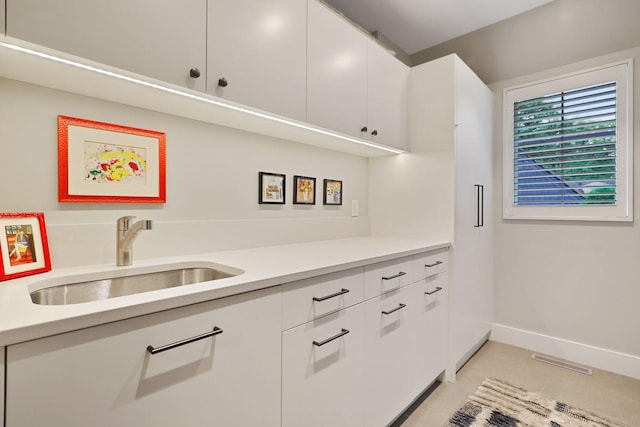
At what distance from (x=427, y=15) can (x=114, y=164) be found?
2.55m

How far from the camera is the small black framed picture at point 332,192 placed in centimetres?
226

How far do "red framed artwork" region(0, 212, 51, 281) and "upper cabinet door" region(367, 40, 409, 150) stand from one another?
164 cm

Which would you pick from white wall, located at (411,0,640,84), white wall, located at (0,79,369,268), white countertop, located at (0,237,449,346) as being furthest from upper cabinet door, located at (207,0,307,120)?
white wall, located at (411,0,640,84)

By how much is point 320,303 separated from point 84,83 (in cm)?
116

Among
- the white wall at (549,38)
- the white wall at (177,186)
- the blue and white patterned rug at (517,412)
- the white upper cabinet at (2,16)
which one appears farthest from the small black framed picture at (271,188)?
the white wall at (549,38)

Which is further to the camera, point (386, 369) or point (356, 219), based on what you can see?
point (356, 219)

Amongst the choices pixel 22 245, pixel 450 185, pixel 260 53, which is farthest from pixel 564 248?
pixel 22 245

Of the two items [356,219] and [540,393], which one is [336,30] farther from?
[540,393]

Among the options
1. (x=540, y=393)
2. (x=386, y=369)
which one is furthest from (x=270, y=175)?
(x=540, y=393)

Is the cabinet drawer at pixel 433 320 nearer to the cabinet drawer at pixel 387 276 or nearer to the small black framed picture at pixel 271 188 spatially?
the cabinet drawer at pixel 387 276

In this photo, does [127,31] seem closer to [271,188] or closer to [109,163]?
[109,163]

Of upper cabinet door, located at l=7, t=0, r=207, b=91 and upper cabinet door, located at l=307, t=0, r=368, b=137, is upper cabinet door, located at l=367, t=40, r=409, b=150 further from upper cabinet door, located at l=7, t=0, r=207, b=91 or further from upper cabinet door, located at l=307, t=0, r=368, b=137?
upper cabinet door, located at l=7, t=0, r=207, b=91

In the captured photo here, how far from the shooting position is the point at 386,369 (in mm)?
1564

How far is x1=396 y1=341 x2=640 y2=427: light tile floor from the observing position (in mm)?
1817
